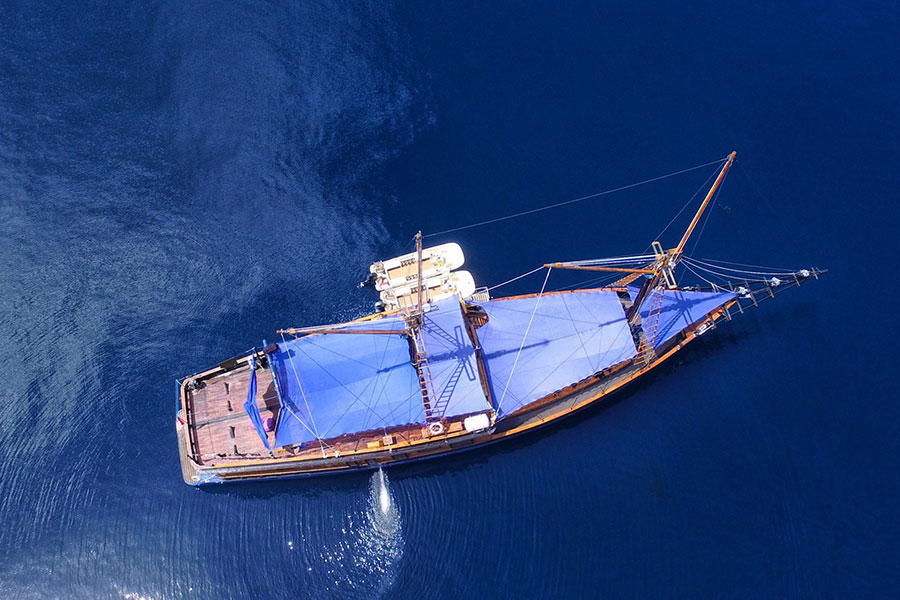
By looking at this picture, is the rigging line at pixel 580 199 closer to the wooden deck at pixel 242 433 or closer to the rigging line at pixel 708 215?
the rigging line at pixel 708 215

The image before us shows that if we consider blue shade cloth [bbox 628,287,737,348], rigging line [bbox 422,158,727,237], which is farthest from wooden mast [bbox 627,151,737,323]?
rigging line [bbox 422,158,727,237]

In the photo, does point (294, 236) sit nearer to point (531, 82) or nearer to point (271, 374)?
point (271, 374)

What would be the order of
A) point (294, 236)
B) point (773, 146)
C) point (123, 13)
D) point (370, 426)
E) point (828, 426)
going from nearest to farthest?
1. point (370, 426)
2. point (828, 426)
3. point (294, 236)
4. point (773, 146)
5. point (123, 13)

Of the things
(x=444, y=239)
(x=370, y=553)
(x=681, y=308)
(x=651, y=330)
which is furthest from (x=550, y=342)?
(x=370, y=553)

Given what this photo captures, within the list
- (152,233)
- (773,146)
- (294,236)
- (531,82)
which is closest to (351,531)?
(294,236)

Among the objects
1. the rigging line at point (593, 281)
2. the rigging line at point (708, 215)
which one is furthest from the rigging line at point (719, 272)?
the rigging line at point (593, 281)

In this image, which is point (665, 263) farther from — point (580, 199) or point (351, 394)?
point (351, 394)
